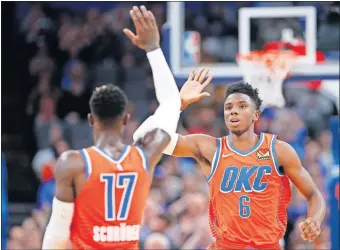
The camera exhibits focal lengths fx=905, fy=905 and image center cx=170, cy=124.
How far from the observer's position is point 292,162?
6875 millimetres

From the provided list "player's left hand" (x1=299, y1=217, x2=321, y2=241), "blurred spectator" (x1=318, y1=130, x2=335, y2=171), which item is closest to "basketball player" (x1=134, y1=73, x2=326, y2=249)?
"player's left hand" (x1=299, y1=217, x2=321, y2=241)

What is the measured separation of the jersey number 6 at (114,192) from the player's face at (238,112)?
64.1 inches

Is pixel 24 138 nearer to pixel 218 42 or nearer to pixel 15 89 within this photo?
pixel 15 89

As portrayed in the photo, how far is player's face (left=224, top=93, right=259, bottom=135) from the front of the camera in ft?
22.6

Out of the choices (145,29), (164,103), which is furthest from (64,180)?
(145,29)

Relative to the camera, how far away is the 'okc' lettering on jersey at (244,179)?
686 cm

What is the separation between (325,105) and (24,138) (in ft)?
17.1

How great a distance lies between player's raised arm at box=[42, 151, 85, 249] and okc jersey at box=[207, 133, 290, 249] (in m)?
1.80

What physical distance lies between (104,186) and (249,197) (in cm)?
179

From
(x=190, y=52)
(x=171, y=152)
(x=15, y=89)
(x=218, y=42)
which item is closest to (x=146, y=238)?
(x=190, y=52)

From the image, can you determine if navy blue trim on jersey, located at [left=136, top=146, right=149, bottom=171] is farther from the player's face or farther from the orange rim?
the orange rim

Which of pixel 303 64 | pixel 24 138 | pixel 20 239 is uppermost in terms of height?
pixel 303 64

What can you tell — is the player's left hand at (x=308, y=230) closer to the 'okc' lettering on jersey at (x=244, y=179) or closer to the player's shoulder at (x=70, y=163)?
the 'okc' lettering on jersey at (x=244, y=179)

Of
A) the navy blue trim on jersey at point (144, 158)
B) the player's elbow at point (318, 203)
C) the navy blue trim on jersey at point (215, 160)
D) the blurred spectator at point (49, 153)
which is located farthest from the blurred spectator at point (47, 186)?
the navy blue trim on jersey at point (144, 158)
